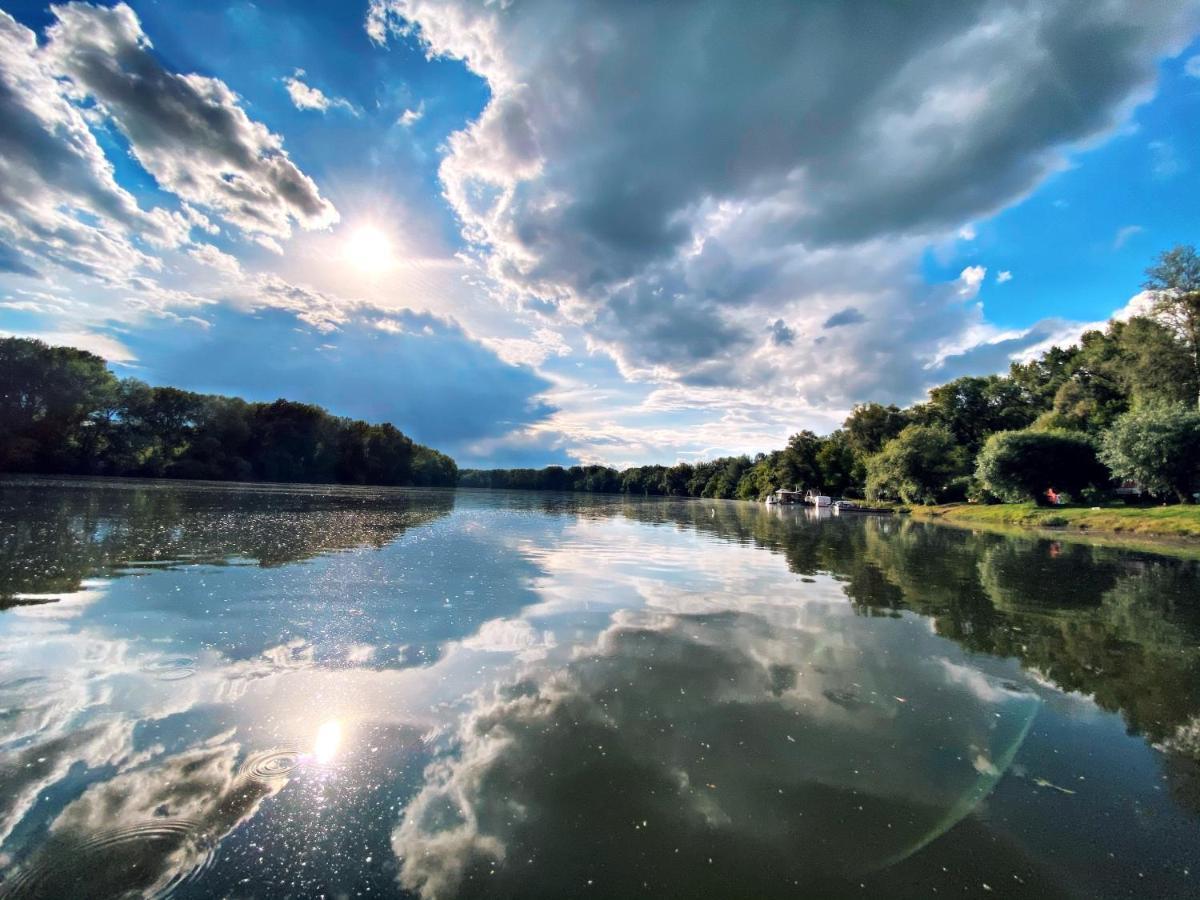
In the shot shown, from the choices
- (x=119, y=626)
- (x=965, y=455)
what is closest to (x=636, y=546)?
(x=119, y=626)

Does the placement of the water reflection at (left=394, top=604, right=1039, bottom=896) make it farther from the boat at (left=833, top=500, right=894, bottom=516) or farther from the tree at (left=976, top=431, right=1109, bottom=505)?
the boat at (left=833, top=500, right=894, bottom=516)

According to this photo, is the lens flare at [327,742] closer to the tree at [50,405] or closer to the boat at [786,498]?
the tree at [50,405]

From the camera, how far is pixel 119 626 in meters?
9.16

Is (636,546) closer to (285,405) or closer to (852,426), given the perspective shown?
(852,426)

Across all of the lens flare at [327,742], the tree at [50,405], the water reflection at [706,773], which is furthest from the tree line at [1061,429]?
the tree at [50,405]

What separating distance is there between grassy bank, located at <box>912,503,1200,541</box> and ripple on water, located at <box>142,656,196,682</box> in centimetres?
5008

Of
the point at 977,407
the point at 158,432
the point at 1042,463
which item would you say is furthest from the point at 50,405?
the point at 977,407

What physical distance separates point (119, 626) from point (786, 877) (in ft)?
36.5

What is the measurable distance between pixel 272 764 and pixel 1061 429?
265 feet

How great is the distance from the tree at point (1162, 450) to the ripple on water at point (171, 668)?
59383mm

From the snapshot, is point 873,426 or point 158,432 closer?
point 158,432

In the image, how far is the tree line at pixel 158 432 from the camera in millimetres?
70812

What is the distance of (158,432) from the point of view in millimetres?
90875

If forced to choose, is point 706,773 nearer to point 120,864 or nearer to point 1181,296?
point 120,864
